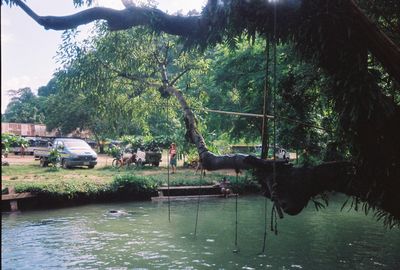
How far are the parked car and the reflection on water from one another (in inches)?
324

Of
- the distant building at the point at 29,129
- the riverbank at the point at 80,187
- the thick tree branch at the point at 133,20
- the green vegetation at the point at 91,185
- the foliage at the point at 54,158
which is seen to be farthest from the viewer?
the distant building at the point at 29,129

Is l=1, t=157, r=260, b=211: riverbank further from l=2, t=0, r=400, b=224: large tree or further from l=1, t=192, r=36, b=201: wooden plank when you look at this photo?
l=2, t=0, r=400, b=224: large tree

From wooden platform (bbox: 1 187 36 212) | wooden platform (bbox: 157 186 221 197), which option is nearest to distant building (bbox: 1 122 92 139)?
wooden platform (bbox: 157 186 221 197)

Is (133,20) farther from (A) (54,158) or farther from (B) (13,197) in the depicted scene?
(A) (54,158)

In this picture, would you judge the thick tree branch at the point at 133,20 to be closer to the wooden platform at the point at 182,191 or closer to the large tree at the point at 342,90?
the large tree at the point at 342,90

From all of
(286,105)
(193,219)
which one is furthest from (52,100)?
(286,105)

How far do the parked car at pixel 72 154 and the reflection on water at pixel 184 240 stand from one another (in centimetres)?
822

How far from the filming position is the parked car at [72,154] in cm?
2362

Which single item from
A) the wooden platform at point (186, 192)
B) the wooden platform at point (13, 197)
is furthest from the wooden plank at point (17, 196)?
the wooden platform at point (186, 192)

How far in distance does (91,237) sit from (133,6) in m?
7.45

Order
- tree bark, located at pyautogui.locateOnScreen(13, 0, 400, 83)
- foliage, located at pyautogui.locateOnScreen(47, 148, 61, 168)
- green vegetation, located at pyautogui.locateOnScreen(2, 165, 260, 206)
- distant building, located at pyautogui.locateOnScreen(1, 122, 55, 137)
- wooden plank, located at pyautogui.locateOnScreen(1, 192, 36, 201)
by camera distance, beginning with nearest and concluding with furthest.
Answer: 1. tree bark, located at pyautogui.locateOnScreen(13, 0, 400, 83)
2. wooden plank, located at pyautogui.locateOnScreen(1, 192, 36, 201)
3. green vegetation, located at pyautogui.locateOnScreen(2, 165, 260, 206)
4. foliage, located at pyautogui.locateOnScreen(47, 148, 61, 168)
5. distant building, located at pyautogui.locateOnScreen(1, 122, 55, 137)

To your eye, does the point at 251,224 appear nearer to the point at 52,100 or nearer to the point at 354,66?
the point at 354,66

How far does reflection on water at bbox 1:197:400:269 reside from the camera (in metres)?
9.38

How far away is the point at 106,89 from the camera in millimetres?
11078
